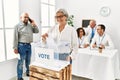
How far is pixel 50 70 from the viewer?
1.64 meters

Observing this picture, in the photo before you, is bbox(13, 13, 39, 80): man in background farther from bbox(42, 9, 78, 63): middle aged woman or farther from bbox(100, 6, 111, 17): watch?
bbox(100, 6, 111, 17): watch

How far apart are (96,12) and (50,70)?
333cm

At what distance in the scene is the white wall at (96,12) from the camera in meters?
4.23

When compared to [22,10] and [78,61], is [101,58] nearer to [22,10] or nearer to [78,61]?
[78,61]

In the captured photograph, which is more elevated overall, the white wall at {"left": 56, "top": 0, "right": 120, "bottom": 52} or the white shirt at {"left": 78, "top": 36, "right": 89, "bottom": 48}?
the white wall at {"left": 56, "top": 0, "right": 120, "bottom": 52}

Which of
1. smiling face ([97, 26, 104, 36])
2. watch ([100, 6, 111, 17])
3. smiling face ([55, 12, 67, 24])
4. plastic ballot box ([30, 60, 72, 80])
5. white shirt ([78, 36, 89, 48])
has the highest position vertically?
watch ([100, 6, 111, 17])

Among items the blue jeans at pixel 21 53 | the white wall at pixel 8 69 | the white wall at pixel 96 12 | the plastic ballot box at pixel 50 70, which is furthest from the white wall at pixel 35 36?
the plastic ballot box at pixel 50 70

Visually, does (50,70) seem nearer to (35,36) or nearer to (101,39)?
(101,39)

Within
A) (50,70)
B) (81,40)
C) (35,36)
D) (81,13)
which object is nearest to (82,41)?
(81,40)

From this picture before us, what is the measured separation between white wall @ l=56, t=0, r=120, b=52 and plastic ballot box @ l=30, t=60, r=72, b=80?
117 inches

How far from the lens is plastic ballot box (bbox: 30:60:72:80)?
1609 mm

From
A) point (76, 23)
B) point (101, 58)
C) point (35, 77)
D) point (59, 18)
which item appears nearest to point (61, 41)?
point (59, 18)

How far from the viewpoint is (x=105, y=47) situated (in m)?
3.24

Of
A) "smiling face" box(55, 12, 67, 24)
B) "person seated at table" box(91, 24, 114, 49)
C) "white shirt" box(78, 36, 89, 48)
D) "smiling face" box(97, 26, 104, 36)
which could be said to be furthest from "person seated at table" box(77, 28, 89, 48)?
"smiling face" box(55, 12, 67, 24)
